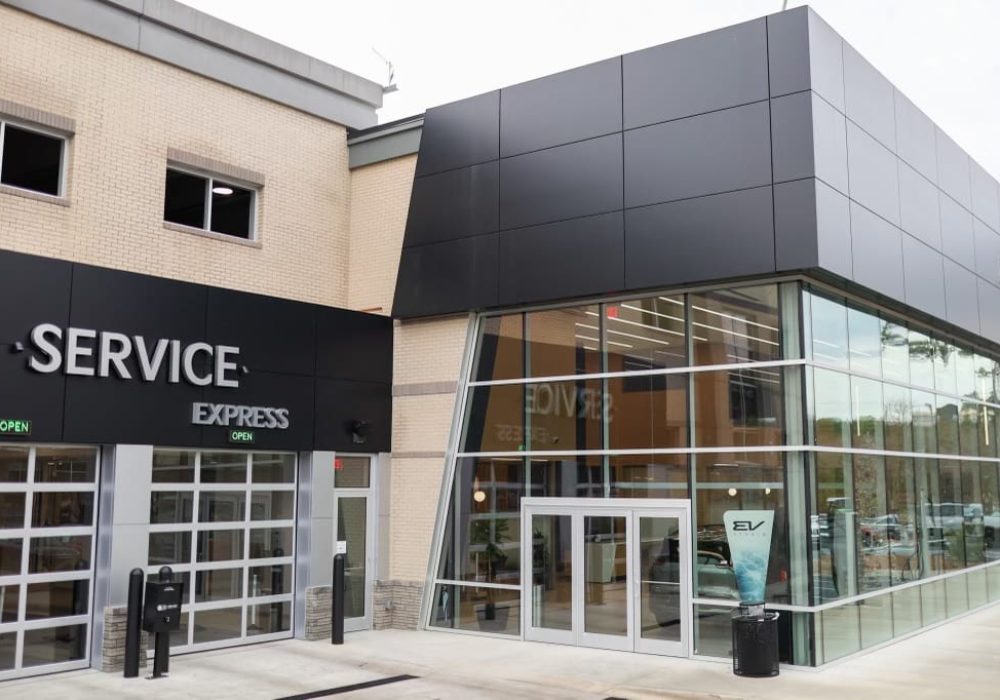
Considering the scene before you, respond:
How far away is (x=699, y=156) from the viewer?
47.6 ft

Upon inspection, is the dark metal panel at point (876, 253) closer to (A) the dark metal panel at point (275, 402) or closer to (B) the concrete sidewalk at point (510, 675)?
(B) the concrete sidewalk at point (510, 675)

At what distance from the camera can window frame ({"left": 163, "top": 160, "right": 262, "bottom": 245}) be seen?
1606 cm

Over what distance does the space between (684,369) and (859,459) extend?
3.08 m

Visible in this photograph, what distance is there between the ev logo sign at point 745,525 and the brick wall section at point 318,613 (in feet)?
21.6

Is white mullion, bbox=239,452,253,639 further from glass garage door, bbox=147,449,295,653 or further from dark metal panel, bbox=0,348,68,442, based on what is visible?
dark metal panel, bbox=0,348,68,442

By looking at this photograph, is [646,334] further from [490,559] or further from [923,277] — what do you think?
[923,277]

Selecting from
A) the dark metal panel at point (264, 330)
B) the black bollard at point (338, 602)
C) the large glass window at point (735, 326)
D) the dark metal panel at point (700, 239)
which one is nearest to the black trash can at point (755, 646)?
the large glass window at point (735, 326)

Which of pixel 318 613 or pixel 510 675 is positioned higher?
pixel 318 613

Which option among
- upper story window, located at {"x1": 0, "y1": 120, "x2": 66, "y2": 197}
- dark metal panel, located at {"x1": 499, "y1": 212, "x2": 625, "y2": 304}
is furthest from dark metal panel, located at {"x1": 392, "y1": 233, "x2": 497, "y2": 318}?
upper story window, located at {"x1": 0, "y1": 120, "x2": 66, "y2": 197}

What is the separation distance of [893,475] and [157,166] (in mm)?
13019

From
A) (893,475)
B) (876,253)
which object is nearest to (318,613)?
(893,475)

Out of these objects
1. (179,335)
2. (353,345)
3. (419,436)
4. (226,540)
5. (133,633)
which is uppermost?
(353,345)

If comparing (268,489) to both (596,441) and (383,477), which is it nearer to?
(383,477)

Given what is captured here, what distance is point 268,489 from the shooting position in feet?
52.1
